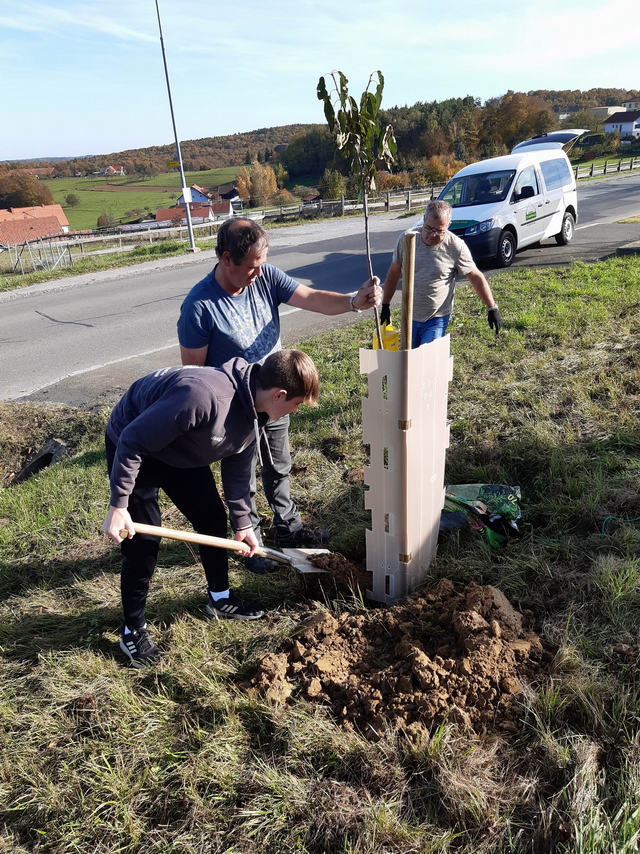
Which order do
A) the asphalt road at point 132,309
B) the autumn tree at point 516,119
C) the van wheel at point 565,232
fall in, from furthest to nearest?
the autumn tree at point 516,119 → the van wheel at point 565,232 → the asphalt road at point 132,309

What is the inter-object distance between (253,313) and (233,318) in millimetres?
154

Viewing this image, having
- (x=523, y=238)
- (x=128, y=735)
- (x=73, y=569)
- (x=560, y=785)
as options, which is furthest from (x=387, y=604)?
(x=523, y=238)

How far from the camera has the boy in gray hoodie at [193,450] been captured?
212cm

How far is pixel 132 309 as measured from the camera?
10859 mm

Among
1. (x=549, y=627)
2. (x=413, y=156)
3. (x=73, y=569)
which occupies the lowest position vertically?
(x=73, y=569)

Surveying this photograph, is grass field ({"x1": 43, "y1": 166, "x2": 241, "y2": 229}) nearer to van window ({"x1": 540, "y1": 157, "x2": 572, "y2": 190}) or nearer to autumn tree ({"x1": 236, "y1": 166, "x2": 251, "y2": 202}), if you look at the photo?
autumn tree ({"x1": 236, "y1": 166, "x2": 251, "y2": 202})

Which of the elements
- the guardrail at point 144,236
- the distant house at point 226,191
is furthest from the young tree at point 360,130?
the distant house at point 226,191

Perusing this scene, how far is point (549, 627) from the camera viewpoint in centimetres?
244

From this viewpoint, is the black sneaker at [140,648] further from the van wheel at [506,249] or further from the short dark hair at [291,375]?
the van wheel at [506,249]

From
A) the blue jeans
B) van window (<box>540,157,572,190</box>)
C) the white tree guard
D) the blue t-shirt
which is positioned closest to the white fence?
van window (<box>540,157,572,190</box>)

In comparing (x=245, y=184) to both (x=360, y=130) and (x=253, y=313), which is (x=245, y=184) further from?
(x=360, y=130)

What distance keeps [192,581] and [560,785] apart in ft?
6.79

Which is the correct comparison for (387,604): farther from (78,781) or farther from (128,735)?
(78,781)

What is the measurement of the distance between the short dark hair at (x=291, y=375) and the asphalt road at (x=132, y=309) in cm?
458
